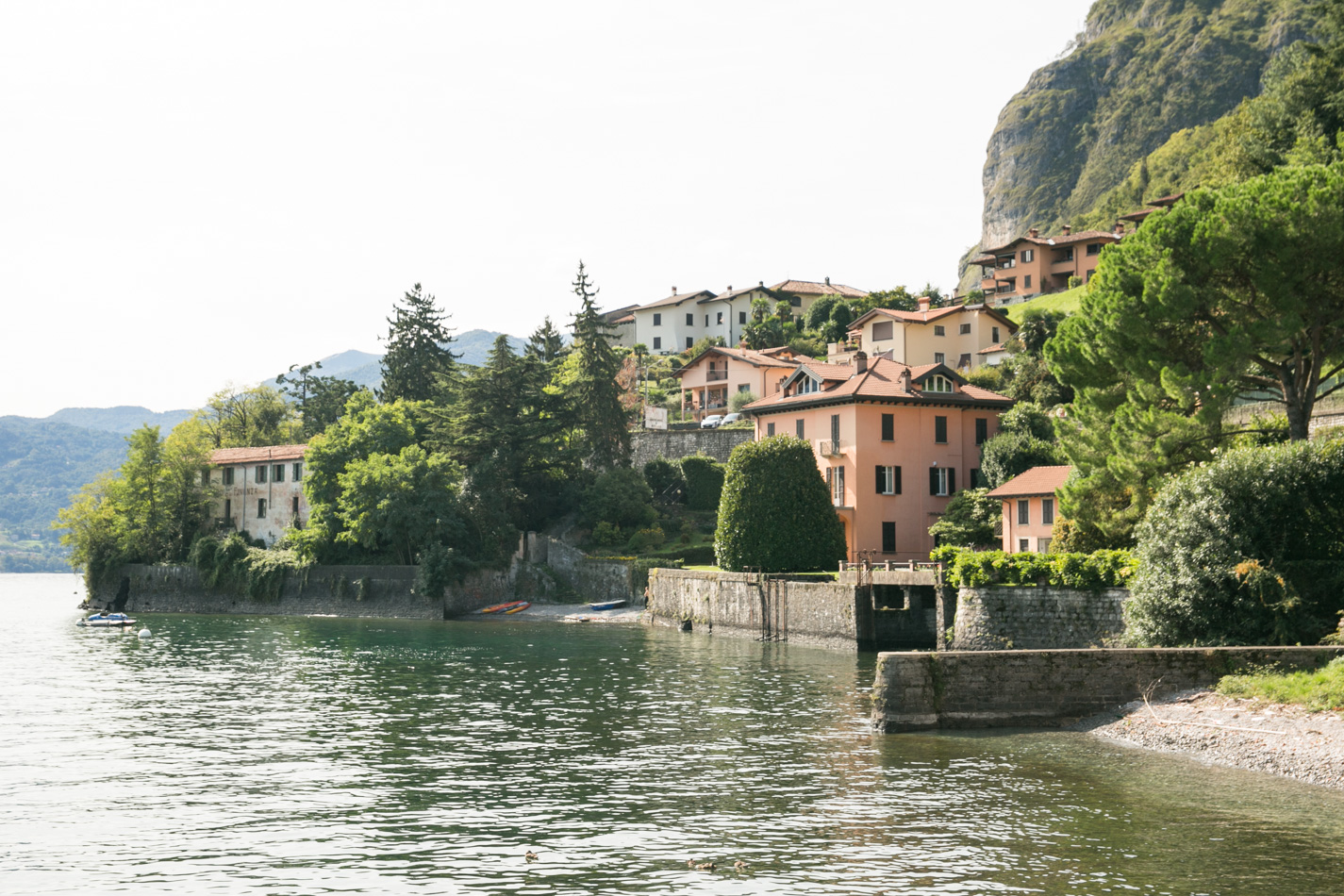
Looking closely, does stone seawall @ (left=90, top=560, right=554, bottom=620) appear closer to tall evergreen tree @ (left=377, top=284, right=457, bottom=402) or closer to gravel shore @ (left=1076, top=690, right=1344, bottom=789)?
tall evergreen tree @ (left=377, top=284, right=457, bottom=402)

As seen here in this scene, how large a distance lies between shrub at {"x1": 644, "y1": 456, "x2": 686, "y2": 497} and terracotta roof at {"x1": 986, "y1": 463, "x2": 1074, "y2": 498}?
1261 inches

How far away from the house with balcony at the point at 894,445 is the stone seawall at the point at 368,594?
22.8 meters

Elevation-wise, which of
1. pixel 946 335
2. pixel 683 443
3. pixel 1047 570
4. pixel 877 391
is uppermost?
pixel 946 335

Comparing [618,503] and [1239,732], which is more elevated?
[618,503]

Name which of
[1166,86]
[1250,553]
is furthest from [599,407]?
[1166,86]

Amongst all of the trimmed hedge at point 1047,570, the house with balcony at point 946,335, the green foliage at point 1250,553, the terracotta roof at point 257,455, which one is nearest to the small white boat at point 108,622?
the terracotta roof at point 257,455

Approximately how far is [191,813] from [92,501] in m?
83.5

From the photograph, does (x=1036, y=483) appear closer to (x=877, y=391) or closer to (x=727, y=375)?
(x=877, y=391)

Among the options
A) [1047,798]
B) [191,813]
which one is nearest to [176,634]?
[191,813]

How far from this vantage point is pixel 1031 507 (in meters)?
53.2

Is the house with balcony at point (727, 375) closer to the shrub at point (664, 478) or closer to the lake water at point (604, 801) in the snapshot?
the shrub at point (664, 478)

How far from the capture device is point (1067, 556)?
36781mm

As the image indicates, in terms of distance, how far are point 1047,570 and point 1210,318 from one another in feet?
31.1

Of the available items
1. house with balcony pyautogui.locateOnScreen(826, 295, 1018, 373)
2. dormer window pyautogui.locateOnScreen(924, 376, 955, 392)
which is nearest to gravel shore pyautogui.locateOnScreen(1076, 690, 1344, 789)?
dormer window pyautogui.locateOnScreen(924, 376, 955, 392)
